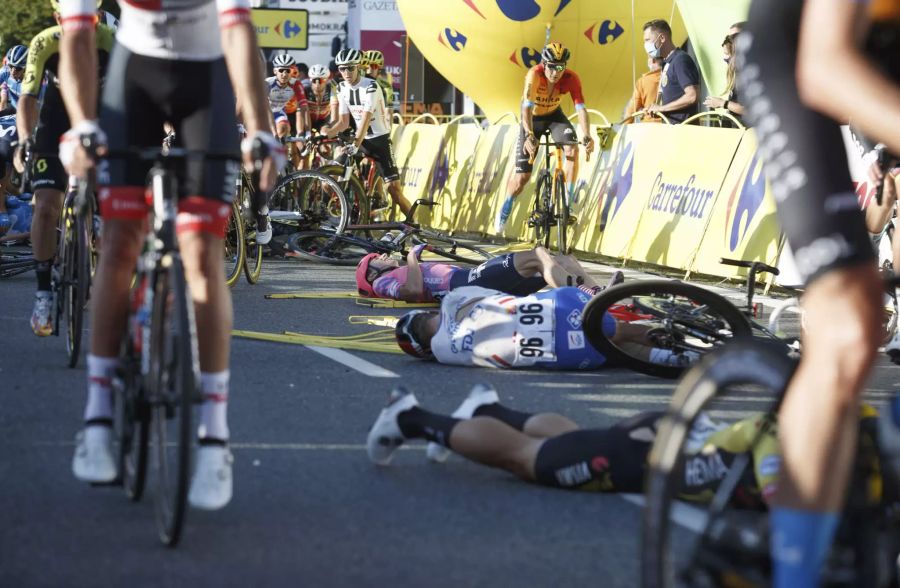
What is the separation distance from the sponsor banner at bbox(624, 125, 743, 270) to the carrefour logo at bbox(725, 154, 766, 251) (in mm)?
413

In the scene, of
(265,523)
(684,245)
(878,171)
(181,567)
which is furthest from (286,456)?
(684,245)

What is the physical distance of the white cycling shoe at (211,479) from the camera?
15.2ft

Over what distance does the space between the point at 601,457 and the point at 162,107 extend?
176cm

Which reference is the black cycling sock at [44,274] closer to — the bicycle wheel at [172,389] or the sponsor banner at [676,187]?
the bicycle wheel at [172,389]

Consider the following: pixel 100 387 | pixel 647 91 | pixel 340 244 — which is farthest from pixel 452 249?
pixel 100 387

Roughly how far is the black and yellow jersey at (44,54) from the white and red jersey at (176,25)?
2962 mm

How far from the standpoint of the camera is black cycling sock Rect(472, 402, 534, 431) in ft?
18.0

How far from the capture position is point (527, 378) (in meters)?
7.96

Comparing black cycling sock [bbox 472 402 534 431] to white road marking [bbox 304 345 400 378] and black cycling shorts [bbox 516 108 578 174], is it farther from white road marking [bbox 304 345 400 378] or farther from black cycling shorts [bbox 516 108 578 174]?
black cycling shorts [bbox 516 108 578 174]

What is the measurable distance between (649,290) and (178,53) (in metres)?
3.01

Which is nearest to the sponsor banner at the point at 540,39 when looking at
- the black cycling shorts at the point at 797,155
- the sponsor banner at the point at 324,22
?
the black cycling shorts at the point at 797,155

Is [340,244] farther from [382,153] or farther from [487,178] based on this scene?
[487,178]

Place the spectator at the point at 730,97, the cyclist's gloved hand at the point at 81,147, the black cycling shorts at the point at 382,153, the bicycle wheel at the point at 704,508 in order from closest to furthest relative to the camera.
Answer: the bicycle wheel at the point at 704,508
the cyclist's gloved hand at the point at 81,147
the spectator at the point at 730,97
the black cycling shorts at the point at 382,153

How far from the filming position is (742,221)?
12.7 metres
